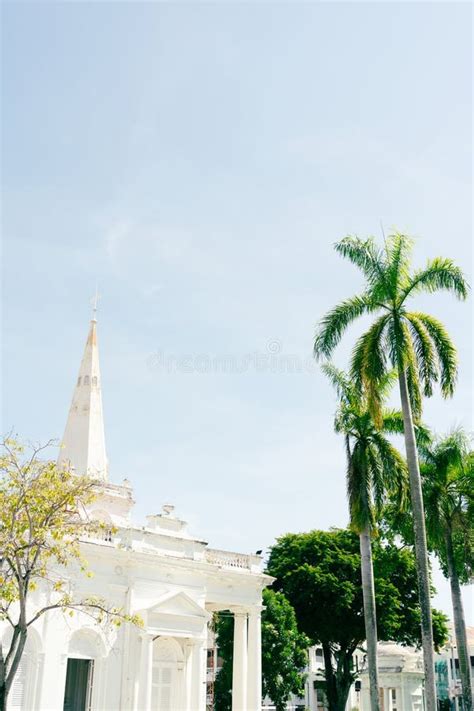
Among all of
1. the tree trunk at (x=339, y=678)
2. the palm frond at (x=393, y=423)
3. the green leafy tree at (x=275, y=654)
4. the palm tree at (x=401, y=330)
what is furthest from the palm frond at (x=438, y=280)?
the tree trunk at (x=339, y=678)

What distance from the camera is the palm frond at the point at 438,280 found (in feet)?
80.7

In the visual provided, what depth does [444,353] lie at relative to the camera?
80.7 ft

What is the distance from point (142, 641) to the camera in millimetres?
25703

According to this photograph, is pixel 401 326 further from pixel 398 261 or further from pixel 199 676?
pixel 199 676

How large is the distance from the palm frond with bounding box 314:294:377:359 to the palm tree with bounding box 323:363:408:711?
193 centimetres

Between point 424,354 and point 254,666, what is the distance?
14552 mm

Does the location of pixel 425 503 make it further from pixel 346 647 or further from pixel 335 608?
pixel 346 647

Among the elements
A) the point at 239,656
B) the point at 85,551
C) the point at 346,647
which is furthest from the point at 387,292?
the point at 346,647

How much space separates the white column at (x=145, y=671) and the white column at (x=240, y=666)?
516 cm

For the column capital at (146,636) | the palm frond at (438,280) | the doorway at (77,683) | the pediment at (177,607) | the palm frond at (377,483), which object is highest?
the palm frond at (438,280)

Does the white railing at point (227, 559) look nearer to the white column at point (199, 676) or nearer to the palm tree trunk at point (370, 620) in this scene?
the white column at point (199, 676)

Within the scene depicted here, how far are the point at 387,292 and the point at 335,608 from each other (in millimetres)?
20617

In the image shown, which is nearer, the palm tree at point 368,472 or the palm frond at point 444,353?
the palm frond at point 444,353

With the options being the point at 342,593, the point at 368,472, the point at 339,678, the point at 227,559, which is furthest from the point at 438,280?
the point at 339,678
